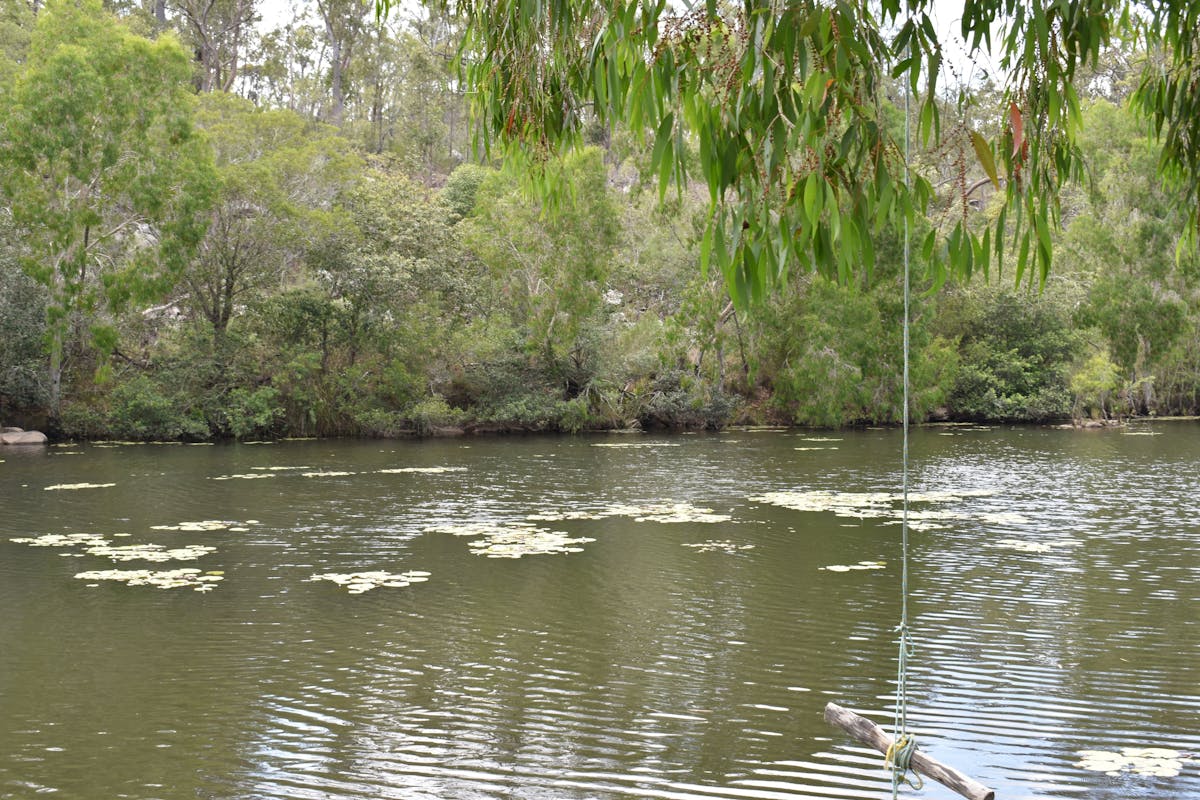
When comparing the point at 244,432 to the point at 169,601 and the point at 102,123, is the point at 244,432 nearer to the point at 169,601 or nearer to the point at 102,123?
the point at 102,123

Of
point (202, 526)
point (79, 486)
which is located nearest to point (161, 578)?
point (202, 526)

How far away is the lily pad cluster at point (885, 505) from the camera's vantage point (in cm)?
1341

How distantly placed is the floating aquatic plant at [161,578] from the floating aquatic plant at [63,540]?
70.2 inches

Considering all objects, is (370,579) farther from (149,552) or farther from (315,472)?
(315,472)

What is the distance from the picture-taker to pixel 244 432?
90.4 feet

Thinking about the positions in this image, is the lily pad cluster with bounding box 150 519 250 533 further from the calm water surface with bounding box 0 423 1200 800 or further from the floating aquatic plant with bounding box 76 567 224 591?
the floating aquatic plant with bounding box 76 567 224 591

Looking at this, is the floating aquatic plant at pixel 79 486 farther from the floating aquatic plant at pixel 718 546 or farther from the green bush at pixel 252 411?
the floating aquatic plant at pixel 718 546

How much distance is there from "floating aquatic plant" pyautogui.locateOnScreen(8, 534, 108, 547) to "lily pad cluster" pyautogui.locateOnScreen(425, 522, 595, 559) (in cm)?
361

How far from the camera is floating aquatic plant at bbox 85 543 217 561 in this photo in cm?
1112

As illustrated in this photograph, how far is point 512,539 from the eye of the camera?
A: 12.2 m

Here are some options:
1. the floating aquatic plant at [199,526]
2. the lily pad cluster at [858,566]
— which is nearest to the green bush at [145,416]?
the floating aquatic plant at [199,526]

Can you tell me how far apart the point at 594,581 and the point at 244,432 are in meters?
19.7

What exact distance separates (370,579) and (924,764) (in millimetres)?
→ 6824

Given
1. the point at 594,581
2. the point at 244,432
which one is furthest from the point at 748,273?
the point at 244,432
